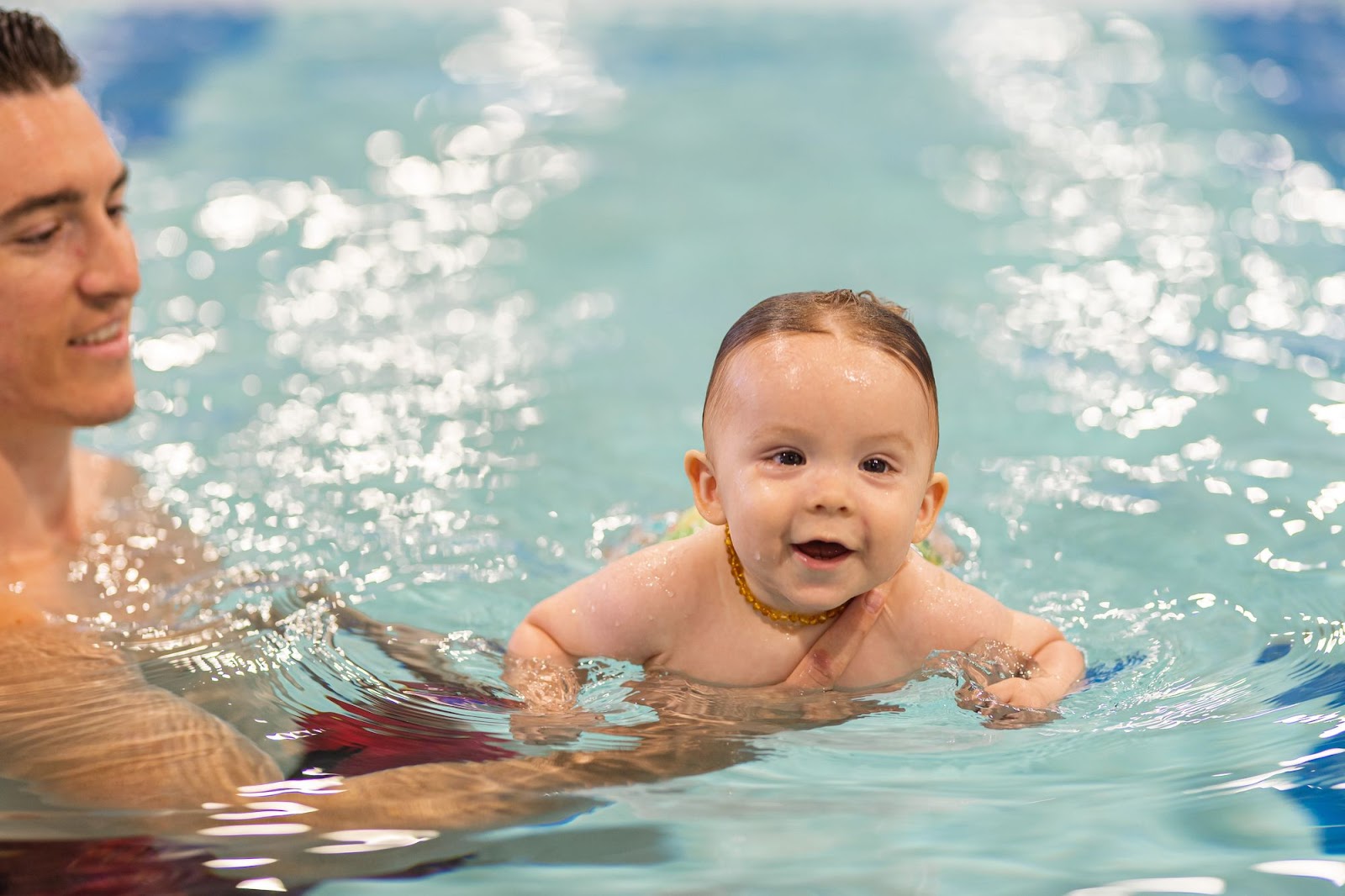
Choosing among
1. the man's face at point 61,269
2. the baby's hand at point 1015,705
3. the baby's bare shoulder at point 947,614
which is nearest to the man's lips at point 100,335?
the man's face at point 61,269

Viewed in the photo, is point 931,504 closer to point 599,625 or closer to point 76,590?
point 599,625

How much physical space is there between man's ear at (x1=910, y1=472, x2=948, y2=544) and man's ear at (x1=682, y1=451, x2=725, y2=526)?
0.33 meters

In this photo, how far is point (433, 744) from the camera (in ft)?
8.12

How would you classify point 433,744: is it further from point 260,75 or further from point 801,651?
point 260,75

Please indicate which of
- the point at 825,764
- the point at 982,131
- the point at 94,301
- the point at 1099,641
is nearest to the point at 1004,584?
the point at 1099,641

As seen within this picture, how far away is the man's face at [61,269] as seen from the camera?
285cm

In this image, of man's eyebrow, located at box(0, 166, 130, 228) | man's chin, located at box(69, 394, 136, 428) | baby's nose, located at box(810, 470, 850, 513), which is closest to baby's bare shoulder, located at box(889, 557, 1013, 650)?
baby's nose, located at box(810, 470, 850, 513)

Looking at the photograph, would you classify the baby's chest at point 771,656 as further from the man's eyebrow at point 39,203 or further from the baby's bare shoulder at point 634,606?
the man's eyebrow at point 39,203

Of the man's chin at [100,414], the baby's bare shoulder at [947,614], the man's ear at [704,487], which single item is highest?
→ the man's chin at [100,414]

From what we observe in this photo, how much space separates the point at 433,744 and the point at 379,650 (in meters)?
0.44

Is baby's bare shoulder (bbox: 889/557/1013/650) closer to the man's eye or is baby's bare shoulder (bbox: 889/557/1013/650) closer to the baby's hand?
the baby's hand

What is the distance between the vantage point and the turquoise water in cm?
227

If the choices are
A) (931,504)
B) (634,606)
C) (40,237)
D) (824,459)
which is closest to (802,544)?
(824,459)

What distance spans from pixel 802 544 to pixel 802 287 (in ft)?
9.84
